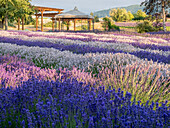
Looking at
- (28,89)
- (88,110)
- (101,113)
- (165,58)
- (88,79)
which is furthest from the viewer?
(165,58)

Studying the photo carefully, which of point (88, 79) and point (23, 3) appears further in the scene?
point (23, 3)

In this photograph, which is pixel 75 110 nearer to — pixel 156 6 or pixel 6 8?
pixel 156 6

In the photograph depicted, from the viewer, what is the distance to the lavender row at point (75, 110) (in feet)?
5.53

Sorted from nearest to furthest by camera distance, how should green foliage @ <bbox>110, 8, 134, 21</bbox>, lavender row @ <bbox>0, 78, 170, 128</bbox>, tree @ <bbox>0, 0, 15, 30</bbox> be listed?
lavender row @ <bbox>0, 78, 170, 128</bbox>
tree @ <bbox>0, 0, 15, 30</bbox>
green foliage @ <bbox>110, 8, 134, 21</bbox>

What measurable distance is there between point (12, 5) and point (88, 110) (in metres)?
29.4

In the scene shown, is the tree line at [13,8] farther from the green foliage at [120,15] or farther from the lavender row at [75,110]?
the green foliage at [120,15]

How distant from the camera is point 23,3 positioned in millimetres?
27781

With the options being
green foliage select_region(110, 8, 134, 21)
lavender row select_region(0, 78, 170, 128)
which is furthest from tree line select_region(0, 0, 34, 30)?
green foliage select_region(110, 8, 134, 21)

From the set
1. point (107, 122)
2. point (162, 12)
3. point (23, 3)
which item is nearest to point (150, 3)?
point (162, 12)

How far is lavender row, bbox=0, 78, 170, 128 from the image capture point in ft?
5.53

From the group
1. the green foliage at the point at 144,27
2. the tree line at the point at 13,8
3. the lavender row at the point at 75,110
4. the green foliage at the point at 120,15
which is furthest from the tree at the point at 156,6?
the green foliage at the point at 120,15

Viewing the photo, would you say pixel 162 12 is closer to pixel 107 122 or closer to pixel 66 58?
pixel 66 58

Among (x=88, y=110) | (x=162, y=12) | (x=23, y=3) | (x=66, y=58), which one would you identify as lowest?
(x=88, y=110)

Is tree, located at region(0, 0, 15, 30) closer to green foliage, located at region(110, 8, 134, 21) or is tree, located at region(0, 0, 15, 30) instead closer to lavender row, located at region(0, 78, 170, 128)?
lavender row, located at region(0, 78, 170, 128)
